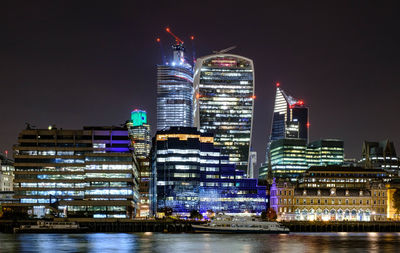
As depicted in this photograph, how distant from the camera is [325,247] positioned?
136 m

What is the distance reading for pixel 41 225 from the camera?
19450cm

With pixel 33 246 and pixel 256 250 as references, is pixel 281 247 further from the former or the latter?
pixel 33 246

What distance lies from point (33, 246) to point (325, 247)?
202ft

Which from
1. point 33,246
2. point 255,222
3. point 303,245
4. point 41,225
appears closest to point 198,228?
point 255,222

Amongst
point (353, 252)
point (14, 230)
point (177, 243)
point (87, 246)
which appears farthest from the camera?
point (14, 230)

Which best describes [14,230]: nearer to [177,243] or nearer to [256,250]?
[177,243]

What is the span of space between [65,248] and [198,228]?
7432 centimetres

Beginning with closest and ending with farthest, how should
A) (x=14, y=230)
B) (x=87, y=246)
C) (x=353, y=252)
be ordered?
(x=353, y=252), (x=87, y=246), (x=14, y=230)

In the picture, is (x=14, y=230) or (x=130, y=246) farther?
(x=14, y=230)

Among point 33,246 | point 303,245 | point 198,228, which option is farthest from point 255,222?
point 33,246

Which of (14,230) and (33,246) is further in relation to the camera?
(14,230)

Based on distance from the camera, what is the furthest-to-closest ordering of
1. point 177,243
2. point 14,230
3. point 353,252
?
point 14,230 < point 177,243 < point 353,252

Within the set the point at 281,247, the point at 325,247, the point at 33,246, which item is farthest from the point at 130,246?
the point at 325,247

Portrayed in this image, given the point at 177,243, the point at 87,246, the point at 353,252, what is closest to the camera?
the point at 353,252
